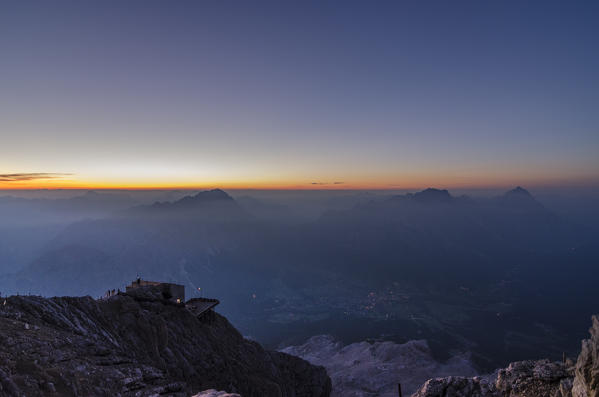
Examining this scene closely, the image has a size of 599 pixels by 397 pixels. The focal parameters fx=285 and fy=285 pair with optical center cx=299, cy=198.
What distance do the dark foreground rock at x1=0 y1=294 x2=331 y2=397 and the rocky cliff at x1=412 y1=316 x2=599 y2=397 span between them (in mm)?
23338

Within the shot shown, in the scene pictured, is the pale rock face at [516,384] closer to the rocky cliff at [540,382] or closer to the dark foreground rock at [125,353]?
the rocky cliff at [540,382]

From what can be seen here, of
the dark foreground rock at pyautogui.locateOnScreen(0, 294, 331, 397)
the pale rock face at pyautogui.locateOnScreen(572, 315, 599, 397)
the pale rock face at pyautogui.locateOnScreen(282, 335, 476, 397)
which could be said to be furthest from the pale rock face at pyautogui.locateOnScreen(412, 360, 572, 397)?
the pale rock face at pyautogui.locateOnScreen(282, 335, 476, 397)

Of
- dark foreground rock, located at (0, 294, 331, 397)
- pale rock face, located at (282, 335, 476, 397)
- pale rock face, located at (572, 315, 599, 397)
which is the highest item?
pale rock face, located at (572, 315, 599, 397)

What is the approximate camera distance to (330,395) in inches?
3573

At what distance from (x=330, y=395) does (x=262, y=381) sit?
49098 mm

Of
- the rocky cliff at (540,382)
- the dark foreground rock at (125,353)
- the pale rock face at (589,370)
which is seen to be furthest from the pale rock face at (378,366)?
the pale rock face at (589,370)

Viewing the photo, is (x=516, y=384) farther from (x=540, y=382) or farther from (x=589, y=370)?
(x=589, y=370)

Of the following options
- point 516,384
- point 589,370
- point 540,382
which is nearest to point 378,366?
point 516,384

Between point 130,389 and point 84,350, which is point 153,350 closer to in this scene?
point 84,350

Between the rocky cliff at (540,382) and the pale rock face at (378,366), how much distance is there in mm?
87194

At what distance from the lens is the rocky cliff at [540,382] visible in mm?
14953

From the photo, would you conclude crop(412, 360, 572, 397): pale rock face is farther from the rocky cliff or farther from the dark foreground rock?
the dark foreground rock

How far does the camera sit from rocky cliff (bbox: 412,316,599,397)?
14953 millimetres

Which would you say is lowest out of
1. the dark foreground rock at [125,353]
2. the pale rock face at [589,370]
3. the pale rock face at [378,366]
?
the pale rock face at [378,366]
